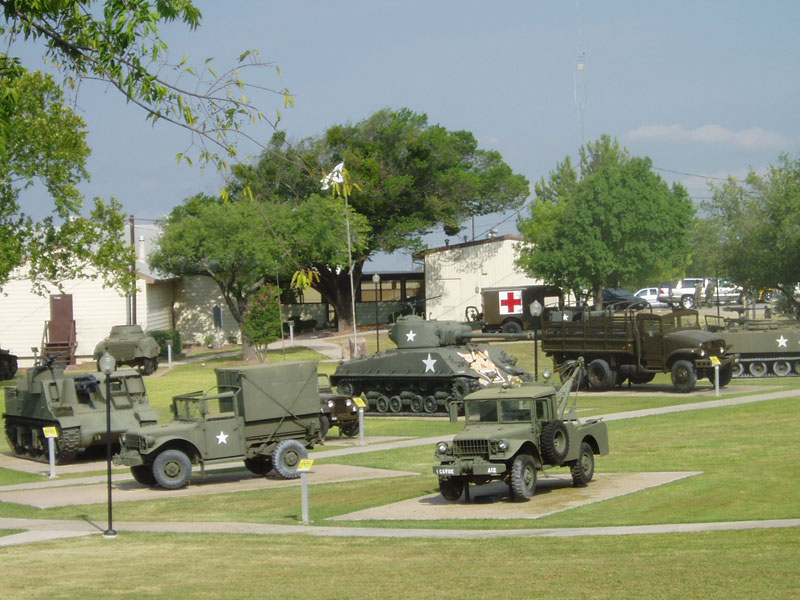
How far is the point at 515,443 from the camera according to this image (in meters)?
15.8

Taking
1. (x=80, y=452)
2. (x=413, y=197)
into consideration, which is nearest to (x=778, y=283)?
(x=413, y=197)

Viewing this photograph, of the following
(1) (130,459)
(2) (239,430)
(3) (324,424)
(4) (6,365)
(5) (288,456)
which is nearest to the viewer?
(1) (130,459)

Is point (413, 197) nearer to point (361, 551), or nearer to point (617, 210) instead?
point (617, 210)

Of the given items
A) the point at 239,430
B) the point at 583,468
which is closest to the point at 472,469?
the point at 583,468

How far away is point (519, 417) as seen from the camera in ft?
54.1

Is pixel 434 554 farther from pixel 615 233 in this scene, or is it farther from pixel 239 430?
pixel 615 233

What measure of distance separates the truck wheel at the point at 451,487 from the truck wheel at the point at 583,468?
6.30ft

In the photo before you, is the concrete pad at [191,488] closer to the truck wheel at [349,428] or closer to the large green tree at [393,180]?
the truck wheel at [349,428]

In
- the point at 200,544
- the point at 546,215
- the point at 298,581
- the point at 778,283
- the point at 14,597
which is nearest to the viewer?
the point at 14,597

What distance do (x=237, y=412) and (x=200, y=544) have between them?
6691 millimetres

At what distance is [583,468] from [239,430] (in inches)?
255

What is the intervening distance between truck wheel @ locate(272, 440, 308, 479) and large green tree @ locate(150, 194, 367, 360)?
27232 mm

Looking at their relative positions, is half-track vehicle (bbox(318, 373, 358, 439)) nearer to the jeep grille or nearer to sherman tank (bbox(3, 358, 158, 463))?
sherman tank (bbox(3, 358, 158, 463))

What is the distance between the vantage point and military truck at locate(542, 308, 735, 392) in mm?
32875
